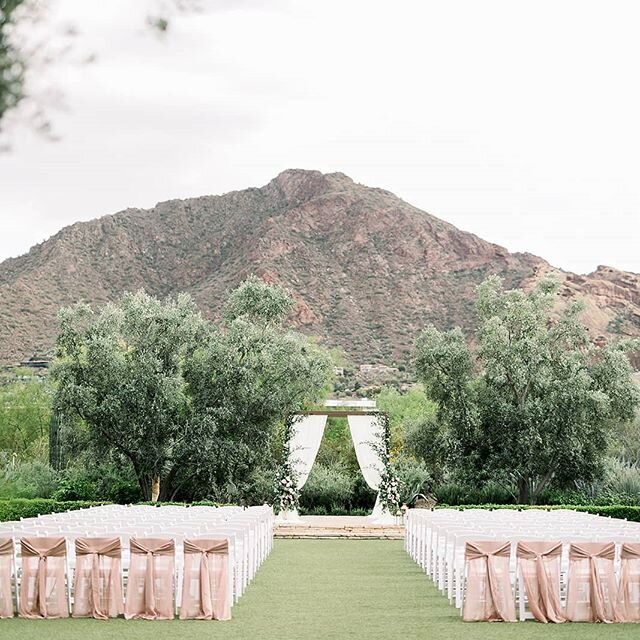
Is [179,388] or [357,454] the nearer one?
[357,454]

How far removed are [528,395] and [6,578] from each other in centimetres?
1770

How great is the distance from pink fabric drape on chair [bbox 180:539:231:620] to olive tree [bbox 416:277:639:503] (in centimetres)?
1546

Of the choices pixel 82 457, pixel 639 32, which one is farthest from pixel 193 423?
pixel 639 32

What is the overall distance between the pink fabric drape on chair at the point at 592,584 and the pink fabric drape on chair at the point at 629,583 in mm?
59

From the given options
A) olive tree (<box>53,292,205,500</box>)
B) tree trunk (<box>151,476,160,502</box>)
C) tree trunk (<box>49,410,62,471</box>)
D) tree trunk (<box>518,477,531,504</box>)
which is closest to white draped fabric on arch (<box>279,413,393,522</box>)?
olive tree (<box>53,292,205,500</box>)

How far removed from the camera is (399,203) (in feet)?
204

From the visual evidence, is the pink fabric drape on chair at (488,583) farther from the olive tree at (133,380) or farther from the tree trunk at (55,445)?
the tree trunk at (55,445)

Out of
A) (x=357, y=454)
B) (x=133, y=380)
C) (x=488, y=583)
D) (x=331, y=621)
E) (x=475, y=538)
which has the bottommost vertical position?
(x=331, y=621)

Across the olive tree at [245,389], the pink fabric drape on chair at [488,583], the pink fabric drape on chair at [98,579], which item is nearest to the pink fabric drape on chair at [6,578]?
the pink fabric drape on chair at [98,579]

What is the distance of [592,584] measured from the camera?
27.2 feet

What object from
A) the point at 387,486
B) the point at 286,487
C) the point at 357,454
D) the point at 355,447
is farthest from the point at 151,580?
the point at 357,454

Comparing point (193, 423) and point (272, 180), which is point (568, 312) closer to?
point (193, 423)

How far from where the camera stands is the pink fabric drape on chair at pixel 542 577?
8.28 meters

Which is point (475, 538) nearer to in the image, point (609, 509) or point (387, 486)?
point (609, 509)
